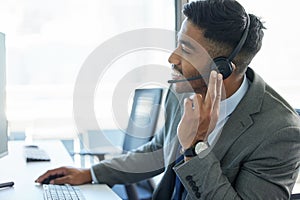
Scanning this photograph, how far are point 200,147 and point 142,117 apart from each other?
131cm

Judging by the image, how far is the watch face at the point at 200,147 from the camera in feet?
3.73

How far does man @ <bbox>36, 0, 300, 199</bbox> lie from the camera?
112 centimetres

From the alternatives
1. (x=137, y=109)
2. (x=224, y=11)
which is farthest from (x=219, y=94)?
(x=137, y=109)

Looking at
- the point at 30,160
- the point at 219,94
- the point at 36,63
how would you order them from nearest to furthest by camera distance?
the point at 219,94, the point at 30,160, the point at 36,63

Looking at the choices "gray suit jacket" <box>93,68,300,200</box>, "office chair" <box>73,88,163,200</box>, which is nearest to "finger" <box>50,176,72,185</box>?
"gray suit jacket" <box>93,68,300,200</box>

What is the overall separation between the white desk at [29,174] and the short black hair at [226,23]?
0.61 m

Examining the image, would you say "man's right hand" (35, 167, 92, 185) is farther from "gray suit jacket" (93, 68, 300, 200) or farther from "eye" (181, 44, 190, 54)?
"eye" (181, 44, 190, 54)

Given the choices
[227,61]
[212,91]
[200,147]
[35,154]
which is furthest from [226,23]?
[35,154]

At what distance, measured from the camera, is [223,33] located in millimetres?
1222

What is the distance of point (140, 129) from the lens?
Result: 95.3 inches

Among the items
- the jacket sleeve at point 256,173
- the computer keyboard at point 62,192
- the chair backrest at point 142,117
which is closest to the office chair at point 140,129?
the chair backrest at point 142,117

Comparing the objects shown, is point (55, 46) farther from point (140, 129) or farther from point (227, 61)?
point (227, 61)

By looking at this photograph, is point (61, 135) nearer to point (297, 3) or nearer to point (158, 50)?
point (158, 50)

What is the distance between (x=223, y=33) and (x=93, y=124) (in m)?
1.83
